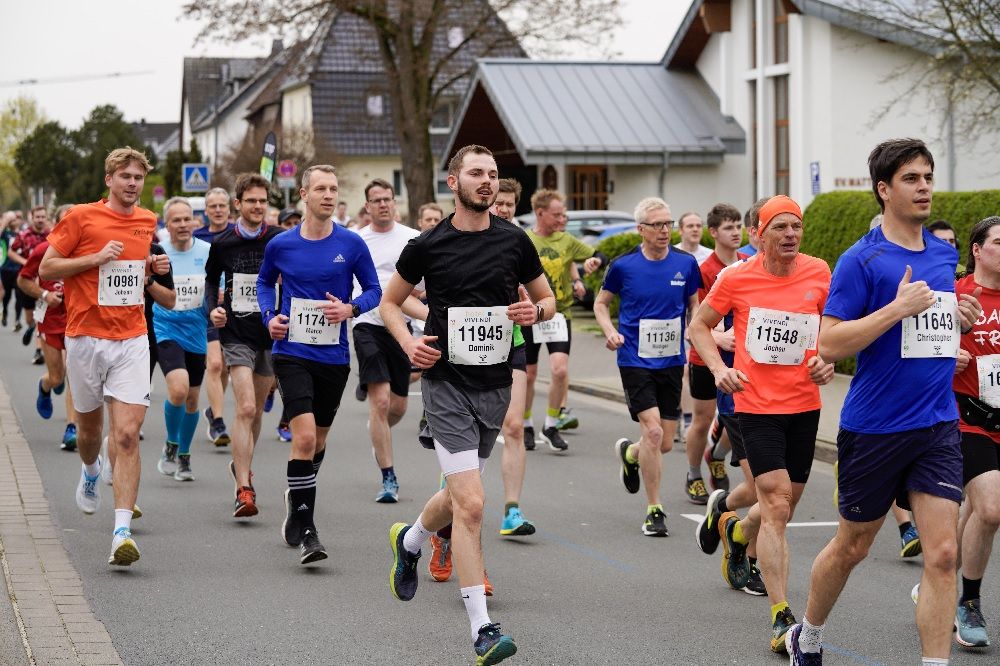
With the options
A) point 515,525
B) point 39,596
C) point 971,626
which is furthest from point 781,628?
point 39,596

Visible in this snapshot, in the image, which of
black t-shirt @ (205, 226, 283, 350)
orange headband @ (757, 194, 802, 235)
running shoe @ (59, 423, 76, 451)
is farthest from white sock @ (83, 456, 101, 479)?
orange headband @ (757, 194, 802, 235)

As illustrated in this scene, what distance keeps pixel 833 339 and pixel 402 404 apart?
18.4 feet

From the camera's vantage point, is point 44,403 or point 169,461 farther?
point 44,403

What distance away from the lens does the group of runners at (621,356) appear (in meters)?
5.51

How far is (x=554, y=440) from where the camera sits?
1300 centimetres

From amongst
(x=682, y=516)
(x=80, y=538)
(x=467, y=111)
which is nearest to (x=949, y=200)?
(x=682, y=516)

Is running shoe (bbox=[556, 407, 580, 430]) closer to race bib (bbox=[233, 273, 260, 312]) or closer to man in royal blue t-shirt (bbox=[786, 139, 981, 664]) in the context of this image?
race bib (bbox=[233, 273, 260, 312])

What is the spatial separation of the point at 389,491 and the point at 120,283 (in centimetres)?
271

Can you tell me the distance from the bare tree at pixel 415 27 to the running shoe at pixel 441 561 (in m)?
26.5

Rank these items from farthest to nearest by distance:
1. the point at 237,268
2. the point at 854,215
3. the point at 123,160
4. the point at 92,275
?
the point at 854,215 → the point at 237,268 → the point at 92,275 → the point at 123,160

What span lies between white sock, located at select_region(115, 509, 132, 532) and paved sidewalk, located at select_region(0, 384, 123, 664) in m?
0.32

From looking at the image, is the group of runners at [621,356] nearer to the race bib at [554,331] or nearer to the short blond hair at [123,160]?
the short blond hair at [123,160]

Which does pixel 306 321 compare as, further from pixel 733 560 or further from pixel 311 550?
pixel 733 560

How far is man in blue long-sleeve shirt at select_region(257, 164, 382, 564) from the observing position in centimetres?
834
